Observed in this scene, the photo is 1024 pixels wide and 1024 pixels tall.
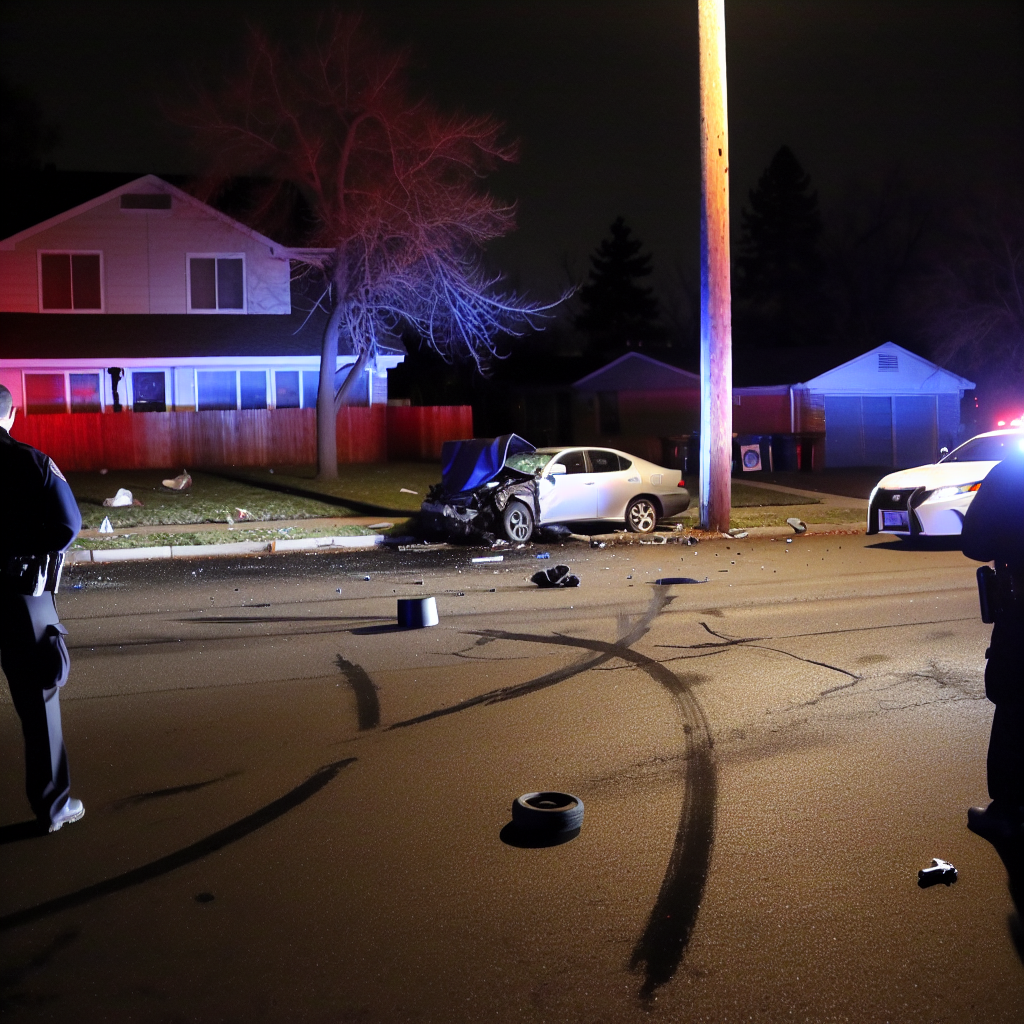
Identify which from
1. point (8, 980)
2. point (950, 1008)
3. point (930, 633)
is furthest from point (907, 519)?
point (8, 980)

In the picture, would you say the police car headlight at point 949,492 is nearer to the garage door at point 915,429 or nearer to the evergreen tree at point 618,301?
the garage door at point 915,429

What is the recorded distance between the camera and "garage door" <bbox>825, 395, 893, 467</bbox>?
3469cm

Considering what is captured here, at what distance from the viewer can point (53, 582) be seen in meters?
5.02

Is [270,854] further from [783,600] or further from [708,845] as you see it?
[783,600]

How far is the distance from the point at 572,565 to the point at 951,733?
815cm

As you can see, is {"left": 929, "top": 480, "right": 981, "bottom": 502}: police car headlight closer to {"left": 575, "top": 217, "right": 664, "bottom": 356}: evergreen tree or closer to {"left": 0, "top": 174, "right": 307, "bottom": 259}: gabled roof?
{"left": 0, "top": 174, "right": 307, "bottom": 259}: gabled roof

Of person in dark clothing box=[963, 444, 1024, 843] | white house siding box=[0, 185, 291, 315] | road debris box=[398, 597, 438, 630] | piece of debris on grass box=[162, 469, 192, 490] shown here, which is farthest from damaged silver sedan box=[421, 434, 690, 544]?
white house siding box=[0, 185, 291, 315]

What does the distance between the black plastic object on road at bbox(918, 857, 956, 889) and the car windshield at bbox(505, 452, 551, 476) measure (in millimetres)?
12394

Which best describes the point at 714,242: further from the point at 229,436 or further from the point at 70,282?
the point at 70,282

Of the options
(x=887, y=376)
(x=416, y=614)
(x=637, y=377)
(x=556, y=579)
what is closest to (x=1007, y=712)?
(x=416, y=614)

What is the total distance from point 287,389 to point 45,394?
6.54m

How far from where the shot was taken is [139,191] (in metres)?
30.8

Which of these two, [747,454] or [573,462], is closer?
[573,462]

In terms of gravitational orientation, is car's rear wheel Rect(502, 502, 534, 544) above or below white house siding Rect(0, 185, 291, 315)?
below
